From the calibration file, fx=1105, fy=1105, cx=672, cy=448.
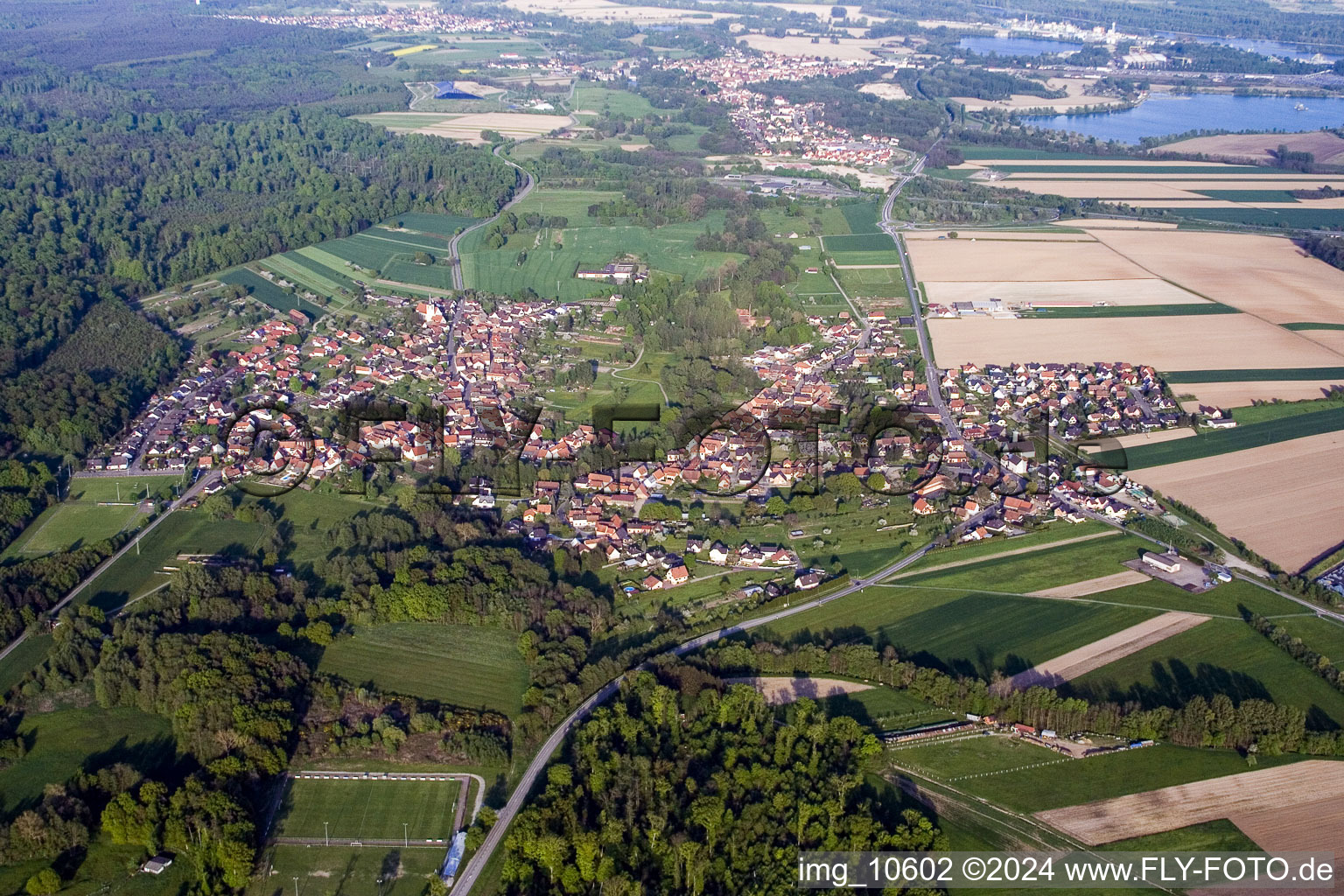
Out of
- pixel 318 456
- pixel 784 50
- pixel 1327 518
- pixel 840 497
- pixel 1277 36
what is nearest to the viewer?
pixel 1327 518

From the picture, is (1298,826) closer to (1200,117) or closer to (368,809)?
(368,809)

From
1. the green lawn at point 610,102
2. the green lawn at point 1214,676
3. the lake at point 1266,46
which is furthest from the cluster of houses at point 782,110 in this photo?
the green lawn at point 1214,676

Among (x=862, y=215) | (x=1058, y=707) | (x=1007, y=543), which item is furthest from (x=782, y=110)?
(x=1058, y=707)

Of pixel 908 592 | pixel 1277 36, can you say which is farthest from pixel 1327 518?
pixel 1277 36

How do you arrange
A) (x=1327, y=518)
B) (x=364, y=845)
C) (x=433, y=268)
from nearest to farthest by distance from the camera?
(x=364, y=845) < (x=1327, y=518) < (x=433, y=268)

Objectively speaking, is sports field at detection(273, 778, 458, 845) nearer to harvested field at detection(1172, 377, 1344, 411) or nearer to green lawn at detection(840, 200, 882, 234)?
harvested field at detection(1172, 377, 1344, 411)

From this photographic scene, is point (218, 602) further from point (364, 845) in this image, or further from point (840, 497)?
point (840, 497)

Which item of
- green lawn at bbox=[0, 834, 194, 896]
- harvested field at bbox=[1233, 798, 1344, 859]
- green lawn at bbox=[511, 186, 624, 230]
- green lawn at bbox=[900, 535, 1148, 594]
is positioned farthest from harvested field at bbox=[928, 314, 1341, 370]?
green lawn at bbox=[0, 834, 194, 896]
